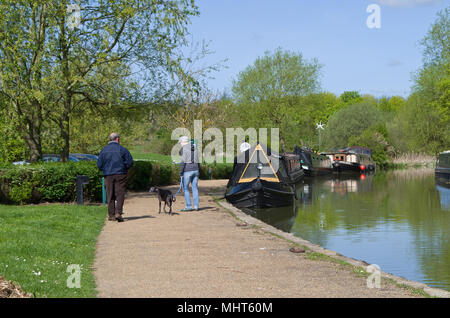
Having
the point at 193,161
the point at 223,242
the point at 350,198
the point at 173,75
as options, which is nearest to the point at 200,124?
the point at 350,198

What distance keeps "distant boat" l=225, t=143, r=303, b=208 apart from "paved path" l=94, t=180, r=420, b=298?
7869 mm

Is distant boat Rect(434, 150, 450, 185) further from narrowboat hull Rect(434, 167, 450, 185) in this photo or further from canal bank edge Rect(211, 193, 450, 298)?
canal bank edge Rect(211, 193, 450, 298)

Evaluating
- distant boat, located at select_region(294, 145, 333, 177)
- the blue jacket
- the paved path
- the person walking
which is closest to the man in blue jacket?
the blue jacket

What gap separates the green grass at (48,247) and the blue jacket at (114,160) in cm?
115

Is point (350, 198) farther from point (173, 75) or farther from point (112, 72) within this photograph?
point (112, 72)

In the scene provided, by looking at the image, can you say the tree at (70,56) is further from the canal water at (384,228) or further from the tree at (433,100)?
the tree at (433,100)

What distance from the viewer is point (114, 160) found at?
1242 cm

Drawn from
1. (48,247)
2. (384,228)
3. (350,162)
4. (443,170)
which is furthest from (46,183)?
(350,162)

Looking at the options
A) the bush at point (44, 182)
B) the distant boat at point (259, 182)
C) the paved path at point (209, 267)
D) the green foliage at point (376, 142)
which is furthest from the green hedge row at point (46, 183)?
the green foliage at point (376, 142)

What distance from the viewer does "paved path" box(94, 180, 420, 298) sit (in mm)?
6047

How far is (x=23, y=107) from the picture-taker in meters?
17.6
